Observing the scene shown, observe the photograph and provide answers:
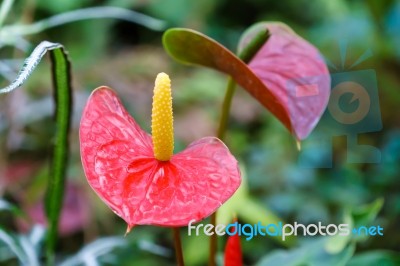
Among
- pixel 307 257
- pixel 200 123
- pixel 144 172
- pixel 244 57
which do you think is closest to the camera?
pixel 144 172

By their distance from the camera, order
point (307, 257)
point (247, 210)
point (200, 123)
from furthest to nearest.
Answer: point (200, 123) → point (247, 210) → point (307, 257)

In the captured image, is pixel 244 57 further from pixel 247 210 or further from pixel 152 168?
pixel 247 210

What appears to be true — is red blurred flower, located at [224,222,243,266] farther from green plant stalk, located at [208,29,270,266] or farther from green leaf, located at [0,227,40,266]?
green leaf, located at [0,227,40,266]

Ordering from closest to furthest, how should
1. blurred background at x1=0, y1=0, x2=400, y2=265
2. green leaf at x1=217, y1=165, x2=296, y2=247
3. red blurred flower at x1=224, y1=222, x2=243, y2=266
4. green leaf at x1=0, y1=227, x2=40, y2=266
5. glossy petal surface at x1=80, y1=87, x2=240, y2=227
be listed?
glossy petal surface at x1=80, y1=87, x2=240, y2=227 < red blurred flower at x1=224, y1=222, x2=243, y2=266 < green leaf at x1=0, y1=227, x2=40, y2=266 < green leaf at x1=217, y1=165, x2=296, y2=247 < blurred background at x1=0, y1=0, x2=400, y2=265

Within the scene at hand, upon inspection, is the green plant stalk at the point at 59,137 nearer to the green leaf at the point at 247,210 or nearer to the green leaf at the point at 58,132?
the green leaf at the point at 58,132

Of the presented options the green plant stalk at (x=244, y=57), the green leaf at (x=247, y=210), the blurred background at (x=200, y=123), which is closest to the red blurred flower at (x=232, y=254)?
the green plant stalk at (x=244, y=57)

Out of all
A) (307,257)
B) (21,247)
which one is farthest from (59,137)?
(307,257)

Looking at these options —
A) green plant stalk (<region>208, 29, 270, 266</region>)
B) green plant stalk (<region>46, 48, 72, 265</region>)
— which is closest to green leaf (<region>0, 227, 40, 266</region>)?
green plant stalk (<region>46, 48, 72, 265</region>)
